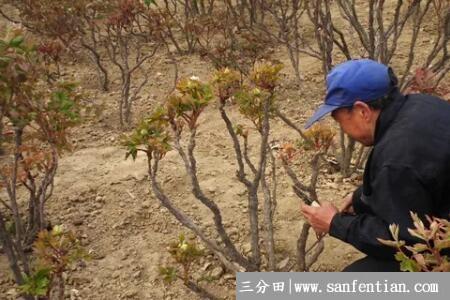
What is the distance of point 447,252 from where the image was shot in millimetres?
1909

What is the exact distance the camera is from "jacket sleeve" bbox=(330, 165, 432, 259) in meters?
1.79

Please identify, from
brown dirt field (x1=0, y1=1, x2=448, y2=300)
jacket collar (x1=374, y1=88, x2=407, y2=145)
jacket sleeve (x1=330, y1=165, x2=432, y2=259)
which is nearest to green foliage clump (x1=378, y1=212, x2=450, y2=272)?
jacket sleeve (x1=330, y1=165, x2=432, y2=259)

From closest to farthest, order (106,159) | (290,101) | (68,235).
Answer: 1. (68,235)
2. (106,159)
3. (290,101)

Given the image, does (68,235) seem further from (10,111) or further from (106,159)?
(106,159)

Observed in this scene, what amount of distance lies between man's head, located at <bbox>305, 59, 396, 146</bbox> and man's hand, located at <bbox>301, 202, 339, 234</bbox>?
0.31 meters

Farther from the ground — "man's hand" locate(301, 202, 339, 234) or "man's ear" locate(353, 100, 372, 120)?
"man's ear" locate(353, 100, 372, 120)

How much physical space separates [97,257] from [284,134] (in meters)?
1.78

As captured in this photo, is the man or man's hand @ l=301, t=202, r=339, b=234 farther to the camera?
man's hand @ l=301, t=202, r=339, b=234


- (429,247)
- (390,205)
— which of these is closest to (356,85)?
(390,205)

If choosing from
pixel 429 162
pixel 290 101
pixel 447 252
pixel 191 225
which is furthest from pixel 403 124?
pixel 290 101

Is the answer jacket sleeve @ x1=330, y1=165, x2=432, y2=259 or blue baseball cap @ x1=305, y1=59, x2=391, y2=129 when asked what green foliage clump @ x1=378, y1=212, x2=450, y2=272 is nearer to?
jacket sleeve @ x1=330, y1=165, x2=432, y2=259

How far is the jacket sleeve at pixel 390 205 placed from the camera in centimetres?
179

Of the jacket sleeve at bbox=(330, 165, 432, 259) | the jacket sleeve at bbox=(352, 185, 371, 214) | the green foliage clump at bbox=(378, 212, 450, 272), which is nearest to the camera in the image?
the green foliage clump at bbox=(378, 212, 450, 272)

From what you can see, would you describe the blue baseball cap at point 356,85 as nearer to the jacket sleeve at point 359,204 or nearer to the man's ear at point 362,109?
the man's ear at point 362,109
